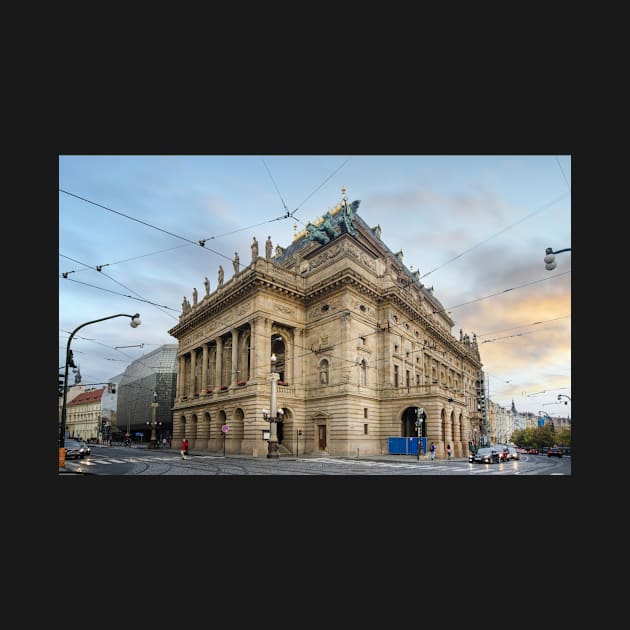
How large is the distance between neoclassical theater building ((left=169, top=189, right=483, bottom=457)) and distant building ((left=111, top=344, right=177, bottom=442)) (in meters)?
27.6

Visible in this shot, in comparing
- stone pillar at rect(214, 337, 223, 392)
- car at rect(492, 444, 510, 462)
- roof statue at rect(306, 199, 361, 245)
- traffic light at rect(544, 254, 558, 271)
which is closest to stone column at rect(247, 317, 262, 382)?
stone pillar at rect(214, 337, 223, 392)

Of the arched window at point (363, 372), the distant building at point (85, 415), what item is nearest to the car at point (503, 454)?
the arched window at point (363, 372)

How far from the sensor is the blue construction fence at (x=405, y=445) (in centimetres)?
3343

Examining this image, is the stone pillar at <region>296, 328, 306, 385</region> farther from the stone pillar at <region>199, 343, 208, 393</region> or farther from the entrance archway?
the stone pillar at <region>199, 343, 208, 393</region>

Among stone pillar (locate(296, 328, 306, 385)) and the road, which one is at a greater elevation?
stone pillar (locate(296, 328, 306, 385))

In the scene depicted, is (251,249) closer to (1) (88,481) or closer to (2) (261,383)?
(2) (261,383)

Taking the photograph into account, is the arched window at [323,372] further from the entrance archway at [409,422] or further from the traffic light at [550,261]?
the traffic light at [550,261]

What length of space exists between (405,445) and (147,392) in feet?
171

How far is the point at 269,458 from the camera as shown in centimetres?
2944

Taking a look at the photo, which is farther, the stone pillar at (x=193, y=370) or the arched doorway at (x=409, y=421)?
the stone pillar at (x=193, y=370)

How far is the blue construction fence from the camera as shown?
3343 cm

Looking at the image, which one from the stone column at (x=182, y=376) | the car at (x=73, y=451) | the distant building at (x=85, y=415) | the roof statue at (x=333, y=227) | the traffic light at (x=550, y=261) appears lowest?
the distant building at (x=85, y=415)

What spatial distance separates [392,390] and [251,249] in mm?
17349

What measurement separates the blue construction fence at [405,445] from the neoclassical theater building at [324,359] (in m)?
1.03
